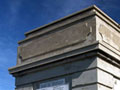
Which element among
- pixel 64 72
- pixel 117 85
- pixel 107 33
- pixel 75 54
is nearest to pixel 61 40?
pixel 75 54

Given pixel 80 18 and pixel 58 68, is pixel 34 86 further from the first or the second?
pixel 80 18

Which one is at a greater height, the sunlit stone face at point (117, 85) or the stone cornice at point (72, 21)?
the stone cornice at point (72, 21)

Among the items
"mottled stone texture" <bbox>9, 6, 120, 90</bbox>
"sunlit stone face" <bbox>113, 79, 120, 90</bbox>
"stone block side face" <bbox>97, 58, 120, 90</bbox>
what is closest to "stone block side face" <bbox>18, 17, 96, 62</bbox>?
"mottled stone texture" <bbox>9, 6, 120, 90</bbox>

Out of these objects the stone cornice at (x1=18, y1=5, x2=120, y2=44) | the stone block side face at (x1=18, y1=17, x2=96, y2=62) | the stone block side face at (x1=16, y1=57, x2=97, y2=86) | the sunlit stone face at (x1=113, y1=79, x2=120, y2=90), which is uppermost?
the stone cornice at (x1=18, y1=5, x2=120, y2=44)

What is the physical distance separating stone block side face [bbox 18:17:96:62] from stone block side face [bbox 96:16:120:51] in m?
0.23

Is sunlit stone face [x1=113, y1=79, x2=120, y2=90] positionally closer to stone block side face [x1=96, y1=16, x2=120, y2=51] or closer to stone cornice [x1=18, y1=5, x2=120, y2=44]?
stone block side face [x1=96, y1=16, x2=120, y2=51]

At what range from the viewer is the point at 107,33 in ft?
36.8

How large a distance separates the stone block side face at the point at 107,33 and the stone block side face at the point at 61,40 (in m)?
0.23

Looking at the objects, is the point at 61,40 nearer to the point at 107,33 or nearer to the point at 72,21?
the point at 72,21

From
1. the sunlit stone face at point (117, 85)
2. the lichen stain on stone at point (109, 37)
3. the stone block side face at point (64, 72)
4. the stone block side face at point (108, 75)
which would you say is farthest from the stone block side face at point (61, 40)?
the sunlit stone face at point (117, 85)

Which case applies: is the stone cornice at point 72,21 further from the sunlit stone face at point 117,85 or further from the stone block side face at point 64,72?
the sunlit stone face at point 117,85

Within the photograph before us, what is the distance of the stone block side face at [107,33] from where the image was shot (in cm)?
1067

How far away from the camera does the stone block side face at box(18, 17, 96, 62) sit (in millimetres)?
10773

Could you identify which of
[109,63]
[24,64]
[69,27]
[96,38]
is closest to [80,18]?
[69,27]
